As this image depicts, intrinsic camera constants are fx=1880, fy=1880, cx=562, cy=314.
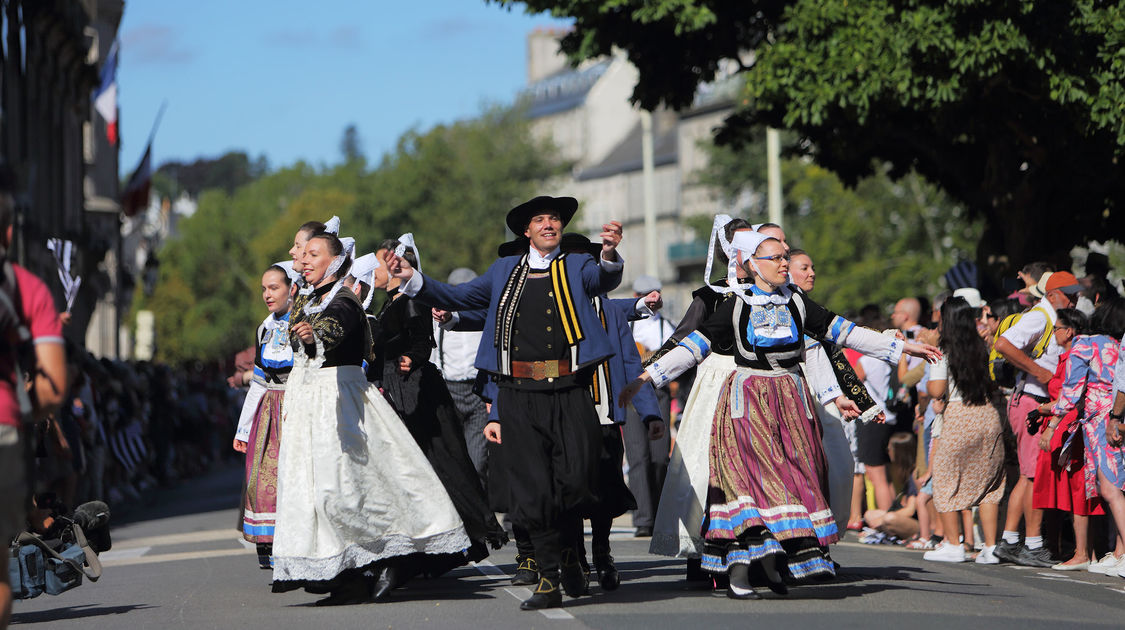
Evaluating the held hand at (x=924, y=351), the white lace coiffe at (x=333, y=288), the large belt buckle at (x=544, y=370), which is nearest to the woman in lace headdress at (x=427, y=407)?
the white lace coiffe at (x=333, y=288)

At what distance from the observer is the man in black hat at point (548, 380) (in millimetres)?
9883

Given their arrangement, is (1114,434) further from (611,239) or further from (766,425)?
(611,239)

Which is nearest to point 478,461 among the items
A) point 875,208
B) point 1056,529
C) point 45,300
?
point 1056,529

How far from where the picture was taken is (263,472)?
1134cm

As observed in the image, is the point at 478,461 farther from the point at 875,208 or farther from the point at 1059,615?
the point at 875,208

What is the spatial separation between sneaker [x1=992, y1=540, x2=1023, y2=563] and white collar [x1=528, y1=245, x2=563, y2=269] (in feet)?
16.0

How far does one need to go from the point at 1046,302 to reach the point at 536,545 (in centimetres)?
554

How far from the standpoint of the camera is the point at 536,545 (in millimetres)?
9828

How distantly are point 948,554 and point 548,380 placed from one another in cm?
468

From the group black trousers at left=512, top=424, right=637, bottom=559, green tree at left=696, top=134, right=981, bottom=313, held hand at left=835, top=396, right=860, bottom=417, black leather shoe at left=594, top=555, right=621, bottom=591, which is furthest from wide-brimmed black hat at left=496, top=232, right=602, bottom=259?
green tree at left=696, top=134, right=981, bottom=313

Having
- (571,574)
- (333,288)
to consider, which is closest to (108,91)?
(333,288)

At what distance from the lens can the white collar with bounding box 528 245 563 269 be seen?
10.2m

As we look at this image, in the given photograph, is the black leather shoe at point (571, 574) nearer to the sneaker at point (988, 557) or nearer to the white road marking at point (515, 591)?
the white road marking at point (515, 591)

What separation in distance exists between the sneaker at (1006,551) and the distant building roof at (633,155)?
8778 cm
